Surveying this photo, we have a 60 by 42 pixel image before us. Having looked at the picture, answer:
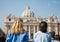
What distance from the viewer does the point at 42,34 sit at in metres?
3.46

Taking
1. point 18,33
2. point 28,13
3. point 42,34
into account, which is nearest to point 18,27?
point 18,33

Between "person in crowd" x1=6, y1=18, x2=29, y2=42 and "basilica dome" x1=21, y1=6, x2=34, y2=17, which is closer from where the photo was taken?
"person in crowd" x1=6, y1=18, x2=29, y2=42

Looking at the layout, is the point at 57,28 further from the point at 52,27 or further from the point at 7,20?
the point at 7,20

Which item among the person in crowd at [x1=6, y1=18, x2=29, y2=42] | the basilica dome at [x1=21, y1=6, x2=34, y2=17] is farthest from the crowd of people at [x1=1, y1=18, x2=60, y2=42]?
the basilica dome at [x1=21, y1=6, x2=34, y2=17]

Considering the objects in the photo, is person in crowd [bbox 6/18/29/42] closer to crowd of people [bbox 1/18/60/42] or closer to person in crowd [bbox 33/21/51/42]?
crowd of people [bbox 1/18/60/42]

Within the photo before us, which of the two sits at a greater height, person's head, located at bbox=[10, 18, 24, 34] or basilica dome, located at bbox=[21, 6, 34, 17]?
person's head, located at bbox=[10, 18, 24, 34]

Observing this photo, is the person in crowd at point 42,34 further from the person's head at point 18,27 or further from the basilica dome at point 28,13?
the basilica dome at point 28,13

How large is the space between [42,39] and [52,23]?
48243 mm

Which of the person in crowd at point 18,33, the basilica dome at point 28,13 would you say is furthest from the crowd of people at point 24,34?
the basilica dome at point 28,13

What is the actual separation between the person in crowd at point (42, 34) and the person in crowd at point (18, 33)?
0.13m

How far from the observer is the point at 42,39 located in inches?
137

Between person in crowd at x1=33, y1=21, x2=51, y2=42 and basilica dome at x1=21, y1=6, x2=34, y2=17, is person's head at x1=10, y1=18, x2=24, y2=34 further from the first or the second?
basilica dome at x1=21, y1=6, x2=34, y2=17

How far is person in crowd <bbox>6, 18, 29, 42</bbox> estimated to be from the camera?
3.44m

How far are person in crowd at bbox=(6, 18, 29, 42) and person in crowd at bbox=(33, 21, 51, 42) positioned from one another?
0.42 feet
